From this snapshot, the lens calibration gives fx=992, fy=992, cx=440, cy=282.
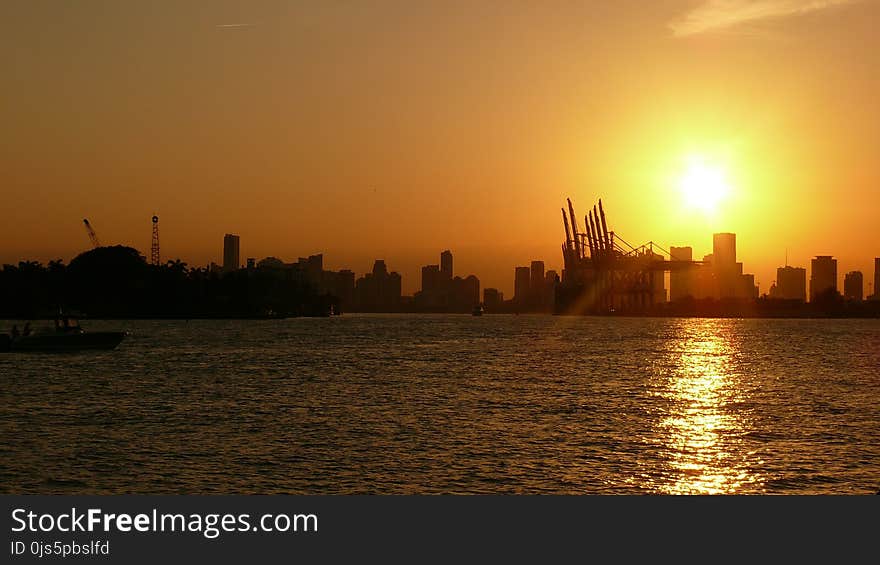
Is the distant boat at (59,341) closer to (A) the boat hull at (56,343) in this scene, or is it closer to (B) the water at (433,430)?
(A) the boat hull at (56,343)

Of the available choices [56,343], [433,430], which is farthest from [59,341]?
[433,430]

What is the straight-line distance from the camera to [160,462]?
34.2m

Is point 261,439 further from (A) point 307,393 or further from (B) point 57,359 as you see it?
(B) point 57,359

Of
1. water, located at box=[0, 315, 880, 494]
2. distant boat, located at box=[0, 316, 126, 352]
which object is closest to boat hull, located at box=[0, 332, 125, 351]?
distant boat, located at box=[0, 316, 126, 352]

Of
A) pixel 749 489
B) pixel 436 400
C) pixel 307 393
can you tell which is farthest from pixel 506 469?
pixel 307 393

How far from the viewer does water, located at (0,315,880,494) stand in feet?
102

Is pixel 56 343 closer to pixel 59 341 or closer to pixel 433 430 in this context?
pixel 59 341

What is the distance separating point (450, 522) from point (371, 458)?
18055mm

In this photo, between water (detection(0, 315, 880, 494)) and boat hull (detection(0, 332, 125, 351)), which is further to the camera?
boat hull (detection(0, 332, 125, 351))

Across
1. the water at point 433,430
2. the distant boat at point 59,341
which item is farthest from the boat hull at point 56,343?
the water at point 433,430

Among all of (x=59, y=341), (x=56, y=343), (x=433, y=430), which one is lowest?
(x=433, y=430)

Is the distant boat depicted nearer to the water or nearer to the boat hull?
the boat hull

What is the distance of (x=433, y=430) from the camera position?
142 ft

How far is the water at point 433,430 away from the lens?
31.1 m
